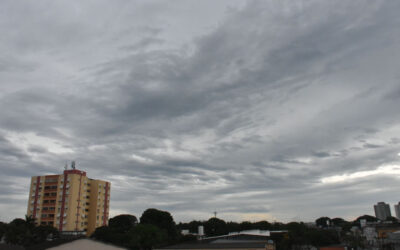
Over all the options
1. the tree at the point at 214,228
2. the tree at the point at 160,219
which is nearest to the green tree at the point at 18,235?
the tree at the point at 160,219

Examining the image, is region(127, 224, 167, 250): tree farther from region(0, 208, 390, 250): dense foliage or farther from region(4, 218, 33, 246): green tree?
region(4, 218, 33, 246): green tree

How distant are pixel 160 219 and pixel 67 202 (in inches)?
1584

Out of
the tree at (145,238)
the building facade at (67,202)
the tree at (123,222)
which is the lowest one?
the tree at (145,238)

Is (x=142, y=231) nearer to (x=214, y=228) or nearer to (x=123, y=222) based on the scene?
(x=123, y=222)

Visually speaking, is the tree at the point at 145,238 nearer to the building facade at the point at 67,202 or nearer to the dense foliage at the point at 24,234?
the dense foliage at the point at 24,234

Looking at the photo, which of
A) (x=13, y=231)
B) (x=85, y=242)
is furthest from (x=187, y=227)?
(x=85, y=242)

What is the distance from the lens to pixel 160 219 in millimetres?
115812

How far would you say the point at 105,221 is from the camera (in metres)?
142

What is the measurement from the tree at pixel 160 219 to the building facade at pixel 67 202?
29555 mm

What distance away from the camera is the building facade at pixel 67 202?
127m

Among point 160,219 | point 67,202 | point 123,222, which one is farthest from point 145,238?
point 67,202

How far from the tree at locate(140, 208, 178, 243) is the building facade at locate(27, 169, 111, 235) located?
1164 inches

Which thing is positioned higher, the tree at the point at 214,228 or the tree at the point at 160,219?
the tree at the point at 160,219

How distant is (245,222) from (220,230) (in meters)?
25.0
